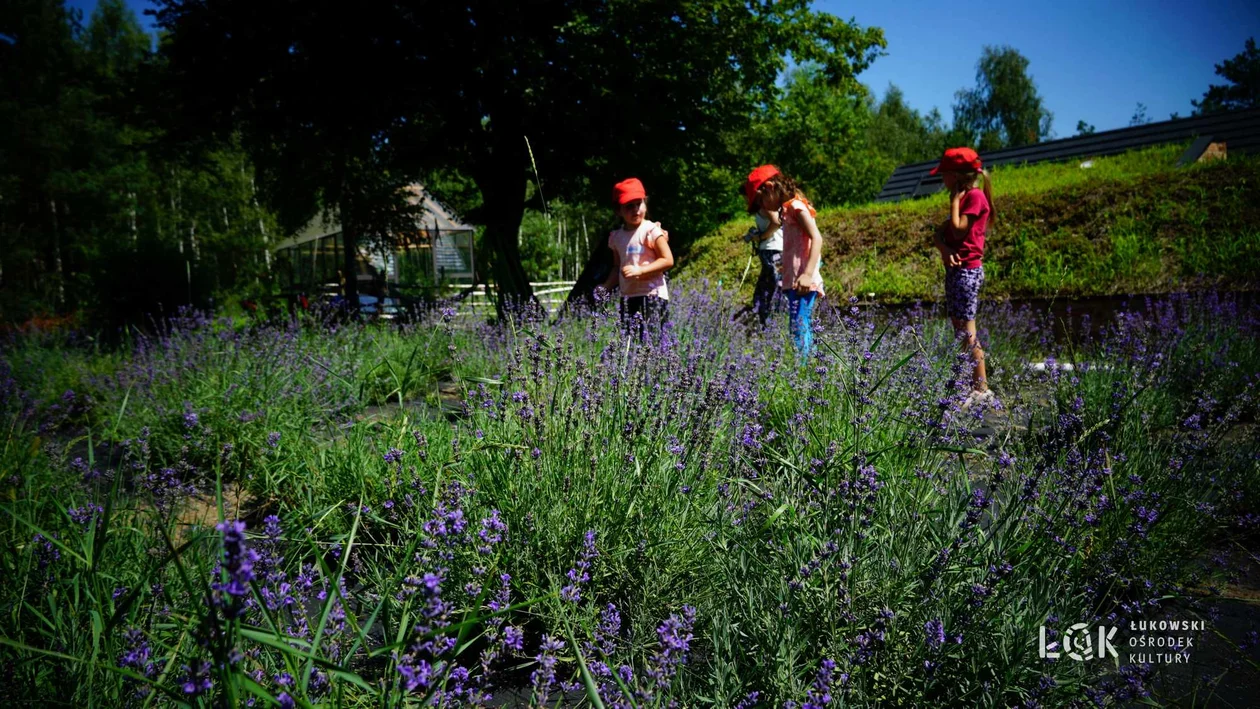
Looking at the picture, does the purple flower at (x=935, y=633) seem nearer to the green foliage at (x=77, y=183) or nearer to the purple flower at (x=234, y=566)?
the purple flower at (x=234, y=566)

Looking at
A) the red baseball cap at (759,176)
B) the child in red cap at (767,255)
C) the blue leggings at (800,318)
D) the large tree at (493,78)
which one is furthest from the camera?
the large tree at (493,78)

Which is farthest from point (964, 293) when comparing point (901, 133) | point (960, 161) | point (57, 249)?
point (901, 133)

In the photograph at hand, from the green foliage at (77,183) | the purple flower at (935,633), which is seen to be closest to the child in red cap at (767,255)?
the purple flower at (935,633)

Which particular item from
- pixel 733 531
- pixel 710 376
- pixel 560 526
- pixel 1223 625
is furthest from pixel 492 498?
pixel 1223 625

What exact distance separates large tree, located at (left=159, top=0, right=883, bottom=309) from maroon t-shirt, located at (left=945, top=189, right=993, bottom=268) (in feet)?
23.6

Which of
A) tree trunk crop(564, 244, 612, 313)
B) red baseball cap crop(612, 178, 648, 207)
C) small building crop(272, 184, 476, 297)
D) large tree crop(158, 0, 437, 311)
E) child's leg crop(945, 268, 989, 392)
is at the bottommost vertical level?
child's leg crop(945, 268, 989, 392)

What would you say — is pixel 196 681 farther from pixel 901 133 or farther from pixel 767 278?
pixel 901 133

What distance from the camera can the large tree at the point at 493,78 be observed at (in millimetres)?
11312

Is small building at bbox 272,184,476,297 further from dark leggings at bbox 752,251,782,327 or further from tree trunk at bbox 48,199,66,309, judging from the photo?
dark leggings at bbox 752,251,782,327

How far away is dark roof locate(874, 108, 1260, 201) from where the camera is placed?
15.3 m

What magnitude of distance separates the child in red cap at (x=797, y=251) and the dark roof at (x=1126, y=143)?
1389 centimetres

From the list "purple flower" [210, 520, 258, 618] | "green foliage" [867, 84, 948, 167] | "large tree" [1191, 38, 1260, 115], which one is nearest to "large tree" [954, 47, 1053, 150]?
"green foliage" [867, 84, 948, 167]

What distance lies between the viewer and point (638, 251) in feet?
16.3

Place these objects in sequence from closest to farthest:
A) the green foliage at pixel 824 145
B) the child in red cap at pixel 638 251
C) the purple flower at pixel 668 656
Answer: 1. the purple flower at pixel 668 656
2. the child in red cap at pixel 638 251
3. the green foliage at pixel 824 145
